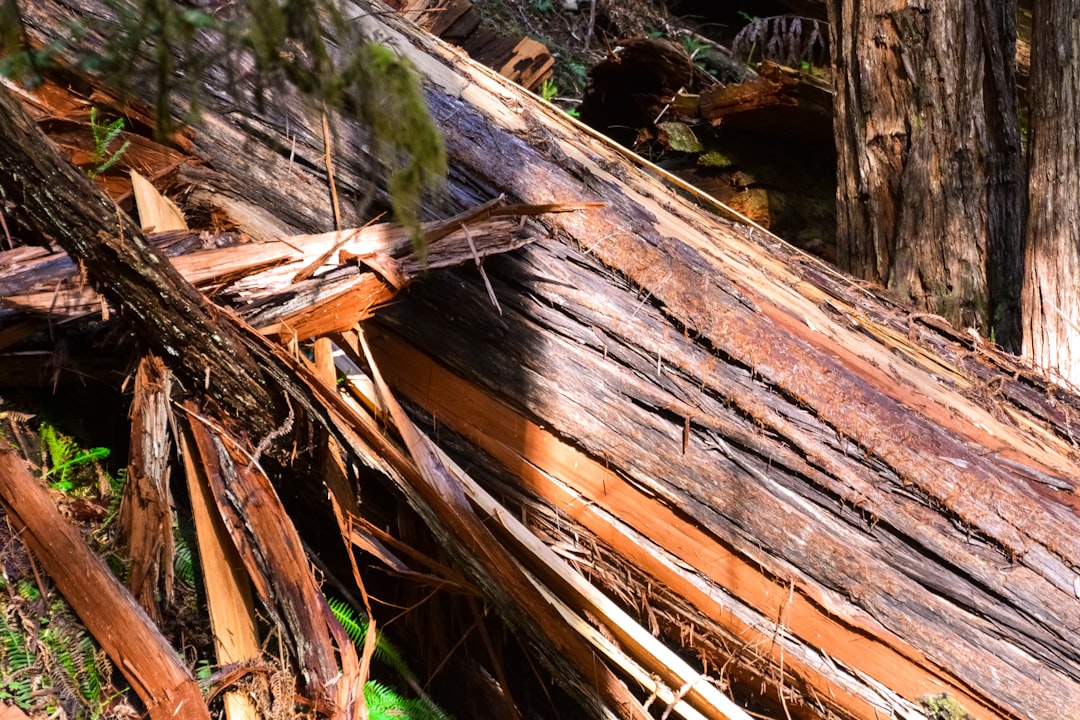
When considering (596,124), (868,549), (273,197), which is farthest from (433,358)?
(596,124)

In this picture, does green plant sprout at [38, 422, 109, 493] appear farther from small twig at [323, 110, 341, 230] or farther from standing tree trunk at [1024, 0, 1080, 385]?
standing tree trunk at [1024, 0, 1080, 385]

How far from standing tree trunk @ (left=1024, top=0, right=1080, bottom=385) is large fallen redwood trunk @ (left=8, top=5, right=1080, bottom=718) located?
0.97m

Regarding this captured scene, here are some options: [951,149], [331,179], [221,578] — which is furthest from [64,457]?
[951,149]

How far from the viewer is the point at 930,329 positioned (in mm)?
2740

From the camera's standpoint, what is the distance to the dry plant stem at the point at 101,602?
1772mm

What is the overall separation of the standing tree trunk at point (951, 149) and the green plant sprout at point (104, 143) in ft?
9.64

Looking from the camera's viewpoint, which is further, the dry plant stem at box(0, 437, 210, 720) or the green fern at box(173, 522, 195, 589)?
the green fern at box(173, 522, 195, 589)

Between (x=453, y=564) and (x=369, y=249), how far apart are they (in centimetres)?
85

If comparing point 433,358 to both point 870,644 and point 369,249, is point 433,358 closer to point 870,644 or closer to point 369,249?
point 369,249

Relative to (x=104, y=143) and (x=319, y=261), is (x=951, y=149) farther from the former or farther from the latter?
(x=104, y=143)

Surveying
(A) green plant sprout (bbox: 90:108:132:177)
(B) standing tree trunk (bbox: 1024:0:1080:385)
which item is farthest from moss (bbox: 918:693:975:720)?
(A) green plant sprout (bbox: 90:108:132:177)

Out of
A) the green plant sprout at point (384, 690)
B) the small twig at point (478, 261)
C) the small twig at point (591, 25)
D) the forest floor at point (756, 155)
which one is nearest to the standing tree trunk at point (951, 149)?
the forest floor at point (756, 155)

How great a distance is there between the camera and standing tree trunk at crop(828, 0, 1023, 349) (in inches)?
122

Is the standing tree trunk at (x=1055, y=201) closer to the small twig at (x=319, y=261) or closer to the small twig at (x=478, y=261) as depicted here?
the small twig at (x=478, y=261)
